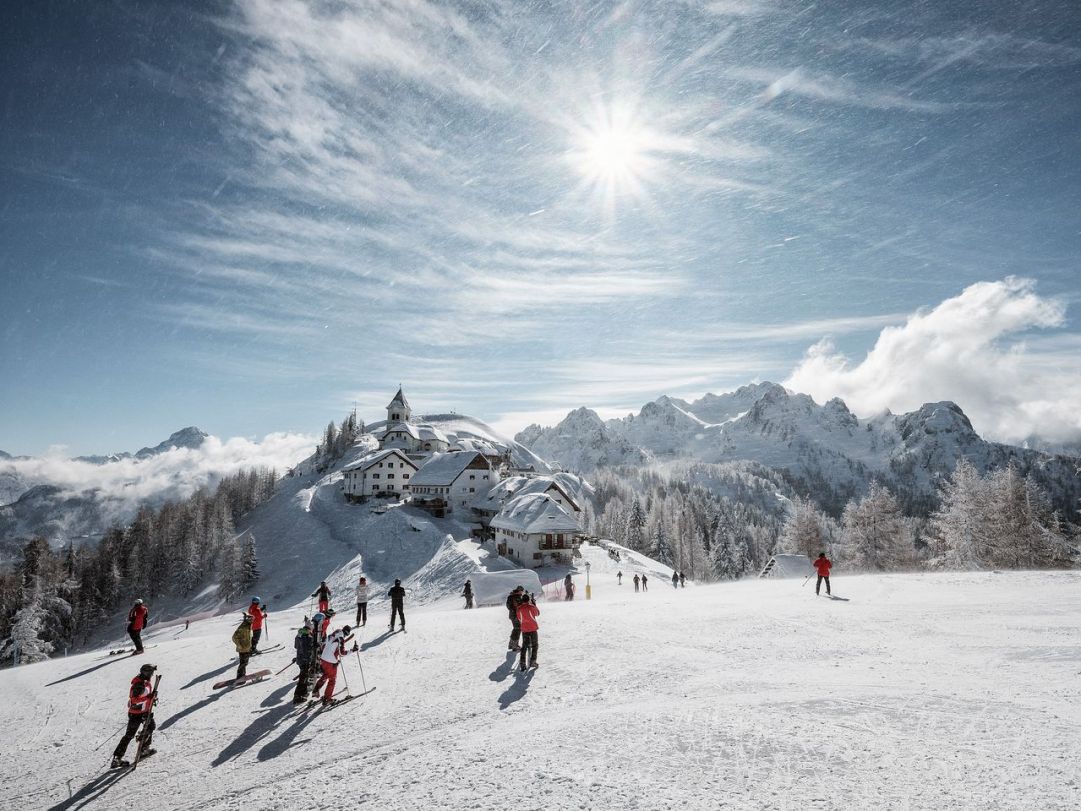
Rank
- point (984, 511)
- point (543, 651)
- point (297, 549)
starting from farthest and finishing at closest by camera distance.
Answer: point (297, 549)
point (984, 511)
point (543, 651)

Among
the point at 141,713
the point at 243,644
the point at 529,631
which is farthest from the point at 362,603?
the point at 141,713

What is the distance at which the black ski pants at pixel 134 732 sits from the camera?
9606 mm

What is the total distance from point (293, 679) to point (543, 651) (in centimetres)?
687

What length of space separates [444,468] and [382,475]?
14.3m

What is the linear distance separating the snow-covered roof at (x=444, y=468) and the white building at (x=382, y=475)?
645 centimetres

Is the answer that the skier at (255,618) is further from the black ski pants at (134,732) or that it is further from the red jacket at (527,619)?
the red jacket at (527,619)

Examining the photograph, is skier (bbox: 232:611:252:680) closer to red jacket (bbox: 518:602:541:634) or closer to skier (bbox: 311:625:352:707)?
skier (bbox: 311:625:352:707)

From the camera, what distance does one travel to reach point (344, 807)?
24.4ft

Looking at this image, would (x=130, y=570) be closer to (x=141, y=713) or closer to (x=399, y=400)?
(x=399, y=400)

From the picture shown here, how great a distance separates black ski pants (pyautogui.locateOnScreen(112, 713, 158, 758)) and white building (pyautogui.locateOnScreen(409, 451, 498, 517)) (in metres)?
65.3

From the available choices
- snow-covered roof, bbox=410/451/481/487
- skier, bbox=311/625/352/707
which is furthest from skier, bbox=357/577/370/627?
snow-covered roof, bbox=410/451/481/487

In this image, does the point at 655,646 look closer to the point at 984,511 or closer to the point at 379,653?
the point at 379,653

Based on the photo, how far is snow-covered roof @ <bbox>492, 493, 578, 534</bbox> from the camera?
162 feet

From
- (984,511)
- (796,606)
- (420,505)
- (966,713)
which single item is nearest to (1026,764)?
(966,713)
